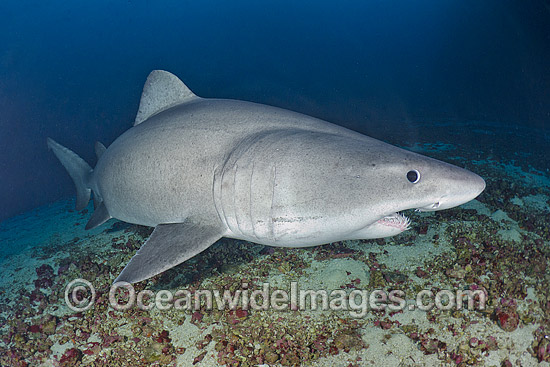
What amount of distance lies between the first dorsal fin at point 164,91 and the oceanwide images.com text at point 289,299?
248 cm

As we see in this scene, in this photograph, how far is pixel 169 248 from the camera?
2824mm

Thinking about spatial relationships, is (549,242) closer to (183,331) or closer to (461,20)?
(183,331)

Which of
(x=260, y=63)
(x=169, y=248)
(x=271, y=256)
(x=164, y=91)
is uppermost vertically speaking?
(x=260, y=63)

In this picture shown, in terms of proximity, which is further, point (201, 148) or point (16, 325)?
point (16, 325)

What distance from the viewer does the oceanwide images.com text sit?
10.9 ft

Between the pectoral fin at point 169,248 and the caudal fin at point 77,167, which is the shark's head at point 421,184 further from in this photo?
the caudal fin at point 77,167

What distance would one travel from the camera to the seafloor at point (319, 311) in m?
2.84

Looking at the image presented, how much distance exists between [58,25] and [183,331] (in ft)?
285

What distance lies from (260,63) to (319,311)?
83113 millimetres

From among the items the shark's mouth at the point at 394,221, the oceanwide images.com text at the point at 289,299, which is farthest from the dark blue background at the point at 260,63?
the shark's mouth at the point at 394,221

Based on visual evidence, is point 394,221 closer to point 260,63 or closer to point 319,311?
point 319,311

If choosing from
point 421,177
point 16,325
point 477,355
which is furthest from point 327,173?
point 16,325

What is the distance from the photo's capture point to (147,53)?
7488cm

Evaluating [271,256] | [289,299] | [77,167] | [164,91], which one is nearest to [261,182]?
[289,299]
